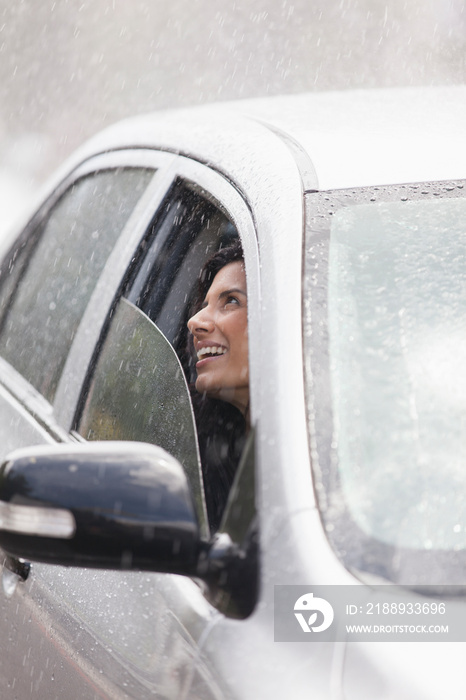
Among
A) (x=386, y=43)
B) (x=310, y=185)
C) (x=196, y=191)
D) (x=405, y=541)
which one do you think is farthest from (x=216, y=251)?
(x=386, y=43)

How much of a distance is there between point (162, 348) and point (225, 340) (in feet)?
0.77

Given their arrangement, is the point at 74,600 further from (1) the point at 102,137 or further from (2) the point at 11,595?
(1) the point at 102,137

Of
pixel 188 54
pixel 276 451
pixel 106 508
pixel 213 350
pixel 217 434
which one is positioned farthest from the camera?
pixel 188 54

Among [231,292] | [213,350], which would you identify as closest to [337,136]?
[231,292]

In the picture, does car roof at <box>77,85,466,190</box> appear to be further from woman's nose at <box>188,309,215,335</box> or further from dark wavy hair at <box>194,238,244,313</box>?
woman's nose at <box>188,309,215,335</box>

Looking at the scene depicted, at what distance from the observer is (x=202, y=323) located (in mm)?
Answer: 2223

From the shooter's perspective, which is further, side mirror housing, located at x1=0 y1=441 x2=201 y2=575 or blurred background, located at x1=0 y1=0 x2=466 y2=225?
blurred background, located at x1=0 y1=0 x2=466 y2=225

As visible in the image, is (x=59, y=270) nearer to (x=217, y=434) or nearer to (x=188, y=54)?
(x=217, y=434)

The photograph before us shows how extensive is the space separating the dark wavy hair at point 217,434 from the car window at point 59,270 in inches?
11.3

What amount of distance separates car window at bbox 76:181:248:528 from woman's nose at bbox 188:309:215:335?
0.08 meters

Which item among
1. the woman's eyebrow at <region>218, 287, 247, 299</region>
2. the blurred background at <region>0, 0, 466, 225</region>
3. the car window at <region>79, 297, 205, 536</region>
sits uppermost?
the blurred background at <region>0, 0, 466, 225</region>

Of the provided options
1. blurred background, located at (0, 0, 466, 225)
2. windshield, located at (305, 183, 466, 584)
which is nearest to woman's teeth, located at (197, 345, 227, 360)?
windshield, located at (305, 183, 466, 584)

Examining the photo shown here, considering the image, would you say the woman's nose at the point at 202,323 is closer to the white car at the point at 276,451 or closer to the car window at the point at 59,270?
the white car at the point at 276,451

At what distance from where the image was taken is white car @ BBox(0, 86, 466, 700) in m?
1.25
